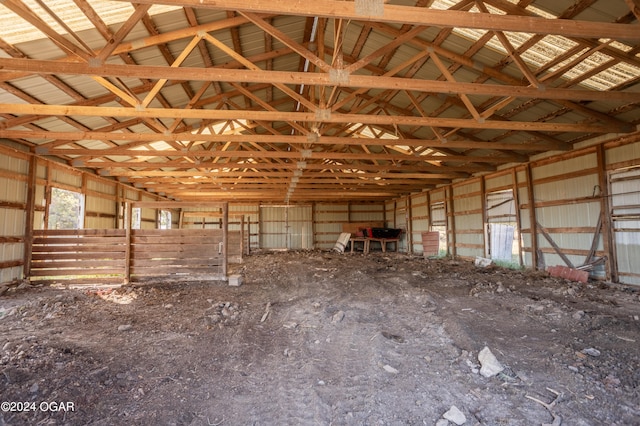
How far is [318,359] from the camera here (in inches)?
142

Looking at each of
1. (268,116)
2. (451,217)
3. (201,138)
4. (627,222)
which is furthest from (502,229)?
(201,138)

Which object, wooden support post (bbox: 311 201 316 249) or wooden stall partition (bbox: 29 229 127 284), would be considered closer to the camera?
wooden stall partition (bbox: 29 229 127 284)

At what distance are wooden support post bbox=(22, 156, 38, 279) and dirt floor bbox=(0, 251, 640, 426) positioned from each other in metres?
1.93

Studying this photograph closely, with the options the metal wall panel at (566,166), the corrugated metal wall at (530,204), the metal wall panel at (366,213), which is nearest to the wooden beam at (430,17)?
the corrugated metal wall at (530,204)

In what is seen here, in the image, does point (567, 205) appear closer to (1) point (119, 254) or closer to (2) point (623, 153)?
(2) point (623, 153)

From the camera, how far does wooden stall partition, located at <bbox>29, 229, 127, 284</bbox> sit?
7.90 m

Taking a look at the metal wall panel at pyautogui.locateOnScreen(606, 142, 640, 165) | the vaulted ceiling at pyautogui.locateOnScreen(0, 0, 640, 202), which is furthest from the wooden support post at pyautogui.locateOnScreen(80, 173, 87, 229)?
the metal wall panel at pyautogui.locateOnScreen(606, 142, 640, 165)

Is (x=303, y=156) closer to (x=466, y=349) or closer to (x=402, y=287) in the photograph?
(x=402, y=287)

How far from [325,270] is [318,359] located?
738cm

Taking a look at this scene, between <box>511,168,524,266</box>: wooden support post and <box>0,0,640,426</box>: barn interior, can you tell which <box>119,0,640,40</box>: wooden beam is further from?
<box>511,168,524,266</box>: wooden support post

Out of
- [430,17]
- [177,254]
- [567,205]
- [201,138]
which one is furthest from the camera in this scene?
[567,205]

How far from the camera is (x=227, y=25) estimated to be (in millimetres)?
5777

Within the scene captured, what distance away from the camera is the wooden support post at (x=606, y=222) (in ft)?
26.0

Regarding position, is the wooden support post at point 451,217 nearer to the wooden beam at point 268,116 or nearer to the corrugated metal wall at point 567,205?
the corrugated metal wall at point 567,205
